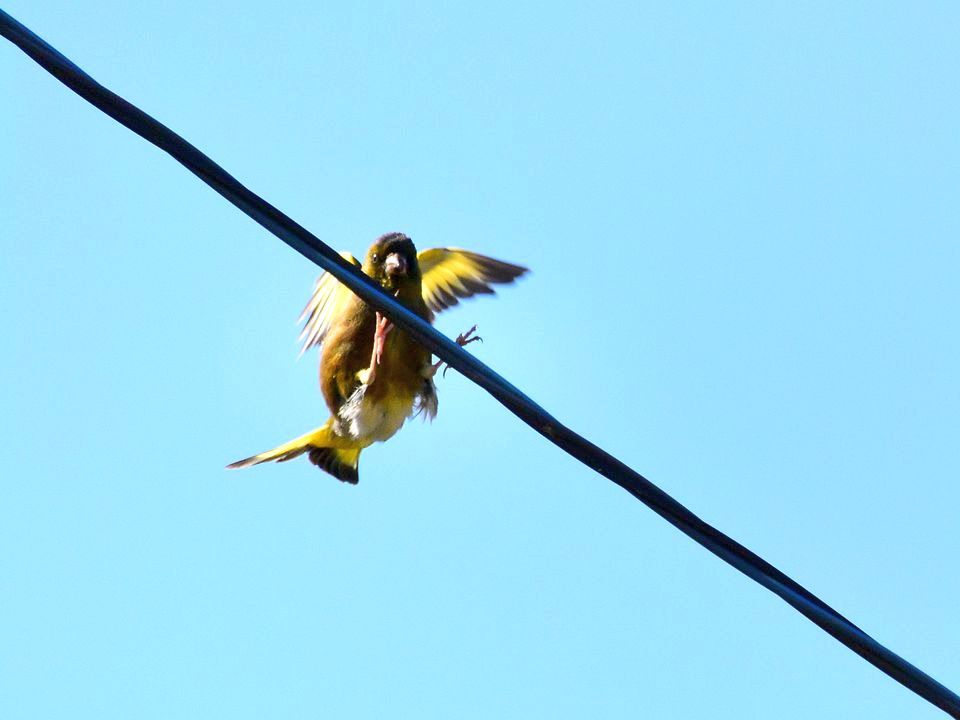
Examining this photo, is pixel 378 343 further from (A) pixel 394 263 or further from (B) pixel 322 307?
(B) pixel 322 307

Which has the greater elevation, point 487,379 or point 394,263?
point 394,263

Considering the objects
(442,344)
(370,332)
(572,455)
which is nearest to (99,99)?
(442,344)

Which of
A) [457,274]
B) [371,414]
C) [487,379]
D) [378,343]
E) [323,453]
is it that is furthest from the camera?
[457,274]

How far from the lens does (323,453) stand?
24.3 ft

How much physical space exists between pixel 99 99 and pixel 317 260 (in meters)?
0.64

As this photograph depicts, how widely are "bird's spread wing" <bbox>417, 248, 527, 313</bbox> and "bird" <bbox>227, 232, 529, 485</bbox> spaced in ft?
2.23

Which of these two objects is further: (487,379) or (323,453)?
(323,453)

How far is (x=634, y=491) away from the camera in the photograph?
3.20 meters

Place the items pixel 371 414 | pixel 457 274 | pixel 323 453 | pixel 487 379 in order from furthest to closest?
pixel 457 274, pixel 323 453, pixel 371 414, pixel 487 379

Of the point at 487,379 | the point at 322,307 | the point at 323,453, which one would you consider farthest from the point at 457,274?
the point at 487,379

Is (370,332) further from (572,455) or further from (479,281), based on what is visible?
(572,455)

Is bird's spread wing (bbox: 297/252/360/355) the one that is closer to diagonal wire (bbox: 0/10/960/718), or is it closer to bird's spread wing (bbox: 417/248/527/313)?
bird's spread wing (bbox: 417/248/527/313)

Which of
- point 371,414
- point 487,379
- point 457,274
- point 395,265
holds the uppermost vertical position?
point 457,274

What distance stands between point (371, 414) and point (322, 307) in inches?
39.7
